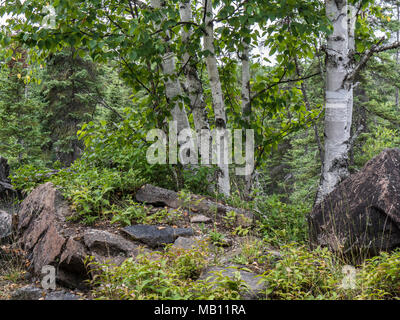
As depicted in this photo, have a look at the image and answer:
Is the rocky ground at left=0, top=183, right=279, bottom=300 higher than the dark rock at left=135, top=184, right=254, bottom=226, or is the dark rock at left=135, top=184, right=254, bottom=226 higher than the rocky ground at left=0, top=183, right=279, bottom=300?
the dark rock at left=135, top=184, right=254, bottom=226

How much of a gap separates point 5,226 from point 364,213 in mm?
5403

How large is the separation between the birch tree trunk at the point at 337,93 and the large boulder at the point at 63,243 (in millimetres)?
3178

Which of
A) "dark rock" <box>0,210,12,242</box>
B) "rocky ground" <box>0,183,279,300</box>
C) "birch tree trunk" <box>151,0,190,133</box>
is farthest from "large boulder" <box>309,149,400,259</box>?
"dark rock" <box>0,210,12,242</box>

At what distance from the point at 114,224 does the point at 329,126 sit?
3538 millimetres

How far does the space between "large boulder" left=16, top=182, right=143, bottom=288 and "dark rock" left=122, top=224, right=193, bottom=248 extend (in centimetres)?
16

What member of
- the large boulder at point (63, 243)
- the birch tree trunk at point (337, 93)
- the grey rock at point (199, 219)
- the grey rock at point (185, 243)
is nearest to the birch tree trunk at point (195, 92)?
the grey rock at point (199, 219)

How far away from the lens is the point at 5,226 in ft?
17.1

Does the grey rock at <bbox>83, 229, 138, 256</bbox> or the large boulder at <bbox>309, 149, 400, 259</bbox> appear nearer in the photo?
the large boulder at <bbox>309, 149, 400, 259</bbox>

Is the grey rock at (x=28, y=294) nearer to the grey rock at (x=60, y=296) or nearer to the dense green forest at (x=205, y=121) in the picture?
the grey rock at (x=60, y=296)

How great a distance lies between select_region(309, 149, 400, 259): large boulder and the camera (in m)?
3.64

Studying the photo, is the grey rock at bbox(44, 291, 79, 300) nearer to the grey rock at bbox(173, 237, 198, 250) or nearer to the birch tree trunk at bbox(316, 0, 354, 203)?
the grey rock at bbox(173, 237, 198, 250)

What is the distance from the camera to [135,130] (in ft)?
19.9

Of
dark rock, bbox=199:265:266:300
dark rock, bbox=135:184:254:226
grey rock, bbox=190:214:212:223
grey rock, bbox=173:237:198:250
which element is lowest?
dark rock, bbox=199:265:266:300
